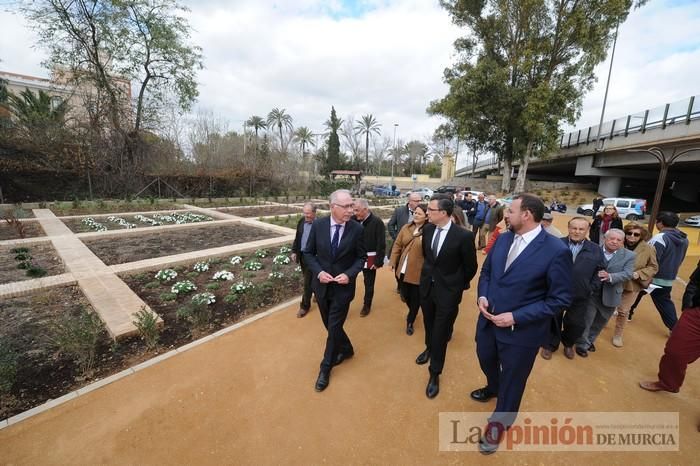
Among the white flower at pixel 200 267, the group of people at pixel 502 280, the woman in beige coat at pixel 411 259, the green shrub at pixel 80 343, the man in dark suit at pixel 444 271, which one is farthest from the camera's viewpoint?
the white flower at pixel 200 267

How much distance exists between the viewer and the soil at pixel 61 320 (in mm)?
2713

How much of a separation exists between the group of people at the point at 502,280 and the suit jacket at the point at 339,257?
1cm

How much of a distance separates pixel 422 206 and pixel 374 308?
1873 mm

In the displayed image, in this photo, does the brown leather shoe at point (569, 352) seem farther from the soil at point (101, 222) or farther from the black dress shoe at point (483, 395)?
the soil at point (101, 222)

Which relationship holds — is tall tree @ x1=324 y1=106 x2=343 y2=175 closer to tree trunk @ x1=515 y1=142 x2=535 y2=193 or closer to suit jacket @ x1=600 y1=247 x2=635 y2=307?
tree trunk @ x1=515 y1=142 x2=535 y2=193

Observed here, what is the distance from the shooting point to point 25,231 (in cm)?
871

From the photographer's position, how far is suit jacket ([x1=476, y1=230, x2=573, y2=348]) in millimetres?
1863

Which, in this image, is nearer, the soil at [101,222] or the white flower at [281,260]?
the white flower at [281,260]

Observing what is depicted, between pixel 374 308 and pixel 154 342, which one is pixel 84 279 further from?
pixel 374 308

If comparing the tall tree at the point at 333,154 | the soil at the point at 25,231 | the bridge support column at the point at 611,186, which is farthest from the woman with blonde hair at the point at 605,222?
the tall tree at the point at 333,154

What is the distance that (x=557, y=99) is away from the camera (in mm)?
19359

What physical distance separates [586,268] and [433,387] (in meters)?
2.19

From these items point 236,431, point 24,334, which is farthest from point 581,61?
point 24,334

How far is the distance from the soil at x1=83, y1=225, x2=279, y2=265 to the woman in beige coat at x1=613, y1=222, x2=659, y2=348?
28.8ft
